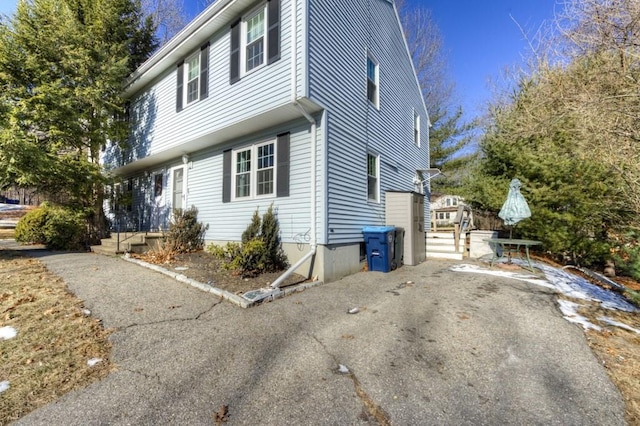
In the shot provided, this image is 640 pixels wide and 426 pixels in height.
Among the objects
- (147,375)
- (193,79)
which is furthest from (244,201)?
(147,375)

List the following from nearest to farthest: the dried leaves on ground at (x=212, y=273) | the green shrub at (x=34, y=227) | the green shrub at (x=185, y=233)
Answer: the dried leaves on ground at (x=212, y=273), the green shrub at (x=185, y=233), the green shrub at (x=34, y=227)

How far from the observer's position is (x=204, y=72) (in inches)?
330

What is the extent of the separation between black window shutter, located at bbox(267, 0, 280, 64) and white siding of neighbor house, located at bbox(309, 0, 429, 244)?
786 millimetres

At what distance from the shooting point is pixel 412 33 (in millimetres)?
20375

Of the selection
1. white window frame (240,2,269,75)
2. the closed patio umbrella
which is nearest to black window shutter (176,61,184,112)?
white window frame (240,2,269,75)

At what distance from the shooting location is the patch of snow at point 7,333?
3.32m

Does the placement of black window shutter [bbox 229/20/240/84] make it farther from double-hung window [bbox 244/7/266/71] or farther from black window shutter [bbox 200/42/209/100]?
black window shutter [bbox 200/42/209/100]

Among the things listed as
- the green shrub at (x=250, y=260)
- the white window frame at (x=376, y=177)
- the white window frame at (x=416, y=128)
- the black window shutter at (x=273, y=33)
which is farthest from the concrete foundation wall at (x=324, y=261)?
the white window frame at (x=416, y=128)

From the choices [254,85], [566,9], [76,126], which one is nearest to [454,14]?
[566,9]

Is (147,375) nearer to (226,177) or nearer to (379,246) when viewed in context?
(379,246)

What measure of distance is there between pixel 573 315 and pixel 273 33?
783 centimetres

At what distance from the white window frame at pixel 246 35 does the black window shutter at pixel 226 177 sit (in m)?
2.29

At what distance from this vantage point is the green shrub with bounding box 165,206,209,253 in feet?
27.5

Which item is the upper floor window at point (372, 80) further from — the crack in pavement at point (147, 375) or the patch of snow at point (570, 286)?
the crack in pavement at point (147, 375)
